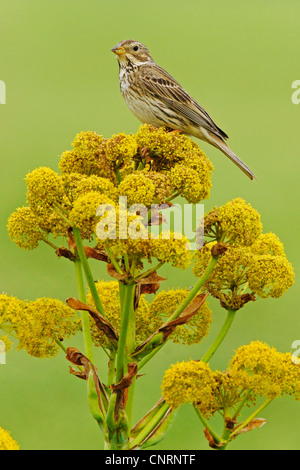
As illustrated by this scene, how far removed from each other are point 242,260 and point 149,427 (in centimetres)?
49

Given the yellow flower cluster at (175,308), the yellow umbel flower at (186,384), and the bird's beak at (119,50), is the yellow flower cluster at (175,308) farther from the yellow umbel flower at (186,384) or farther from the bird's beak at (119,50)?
the bird's beak at (119,50)

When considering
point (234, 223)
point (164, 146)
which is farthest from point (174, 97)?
point (234, 223)

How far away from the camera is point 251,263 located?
1.79 m

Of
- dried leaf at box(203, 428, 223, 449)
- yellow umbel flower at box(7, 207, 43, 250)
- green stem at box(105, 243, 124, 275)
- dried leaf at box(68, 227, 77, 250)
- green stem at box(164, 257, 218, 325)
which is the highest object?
yellow umbel flower at box(7, 207, 43, 250)

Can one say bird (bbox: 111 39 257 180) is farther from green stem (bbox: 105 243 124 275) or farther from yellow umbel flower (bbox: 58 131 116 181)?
green stem (bbox: 105 243 124 275)

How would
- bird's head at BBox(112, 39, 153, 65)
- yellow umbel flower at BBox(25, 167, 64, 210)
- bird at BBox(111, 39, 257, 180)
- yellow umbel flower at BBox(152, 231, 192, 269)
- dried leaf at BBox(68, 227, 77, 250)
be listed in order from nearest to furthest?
yellow umbel flower at BBox(152, 231, 192, 269) → yellow umbel flower at BBox(25, 167, 64, 210) → dried leaf at BBox(68, 227, 77, 250) → bird at BBox(111, 39, 257, 180) → bird's head at BBox(112, 39, 153, 65)

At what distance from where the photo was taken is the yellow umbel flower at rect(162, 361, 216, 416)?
5.14ft

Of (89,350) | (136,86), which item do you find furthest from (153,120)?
(89,350)

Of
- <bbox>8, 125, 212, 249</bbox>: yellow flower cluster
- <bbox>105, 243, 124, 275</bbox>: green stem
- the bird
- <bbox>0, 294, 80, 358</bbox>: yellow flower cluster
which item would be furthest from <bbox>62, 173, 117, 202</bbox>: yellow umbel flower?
the bird

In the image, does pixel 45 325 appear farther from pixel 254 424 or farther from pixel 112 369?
pixel 254 424

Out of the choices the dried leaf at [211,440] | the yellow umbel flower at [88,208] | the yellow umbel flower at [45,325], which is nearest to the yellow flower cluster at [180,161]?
the yellow umbel flower at [88,208]

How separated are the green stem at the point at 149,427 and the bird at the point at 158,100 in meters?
0.89

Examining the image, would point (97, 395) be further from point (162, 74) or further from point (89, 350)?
point (162, 74)

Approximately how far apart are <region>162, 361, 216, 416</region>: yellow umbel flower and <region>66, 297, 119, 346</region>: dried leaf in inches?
8.2
